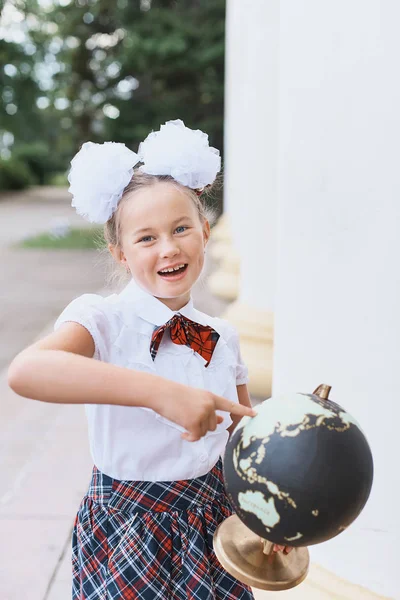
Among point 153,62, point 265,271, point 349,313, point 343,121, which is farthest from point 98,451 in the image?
point 153,62

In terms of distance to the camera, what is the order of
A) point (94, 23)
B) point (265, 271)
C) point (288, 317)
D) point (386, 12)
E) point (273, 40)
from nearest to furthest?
point (386, 12) → point (288, 317) → point (273, 40) → point (265, 271) → point (94, 23)

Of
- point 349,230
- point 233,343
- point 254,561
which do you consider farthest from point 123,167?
point 254,561

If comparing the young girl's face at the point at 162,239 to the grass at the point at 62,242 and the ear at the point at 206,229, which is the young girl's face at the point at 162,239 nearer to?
the ear at the point at 206,229

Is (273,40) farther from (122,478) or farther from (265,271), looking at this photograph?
(122,478)

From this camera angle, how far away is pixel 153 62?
2173 centimetres

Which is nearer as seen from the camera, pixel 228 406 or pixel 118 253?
pixel 228 406

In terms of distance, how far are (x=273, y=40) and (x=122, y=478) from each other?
3.85 metres

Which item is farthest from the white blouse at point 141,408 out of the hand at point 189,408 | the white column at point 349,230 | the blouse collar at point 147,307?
the white column at point 349,230

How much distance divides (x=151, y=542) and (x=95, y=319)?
58 cm

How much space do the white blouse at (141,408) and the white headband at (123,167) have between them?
244 mm

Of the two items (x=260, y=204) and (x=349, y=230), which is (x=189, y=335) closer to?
(x=349, y=230)

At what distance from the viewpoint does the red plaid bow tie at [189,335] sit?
1.69m

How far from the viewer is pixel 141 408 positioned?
1.69 metres

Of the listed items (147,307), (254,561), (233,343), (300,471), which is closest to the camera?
(300,471)
